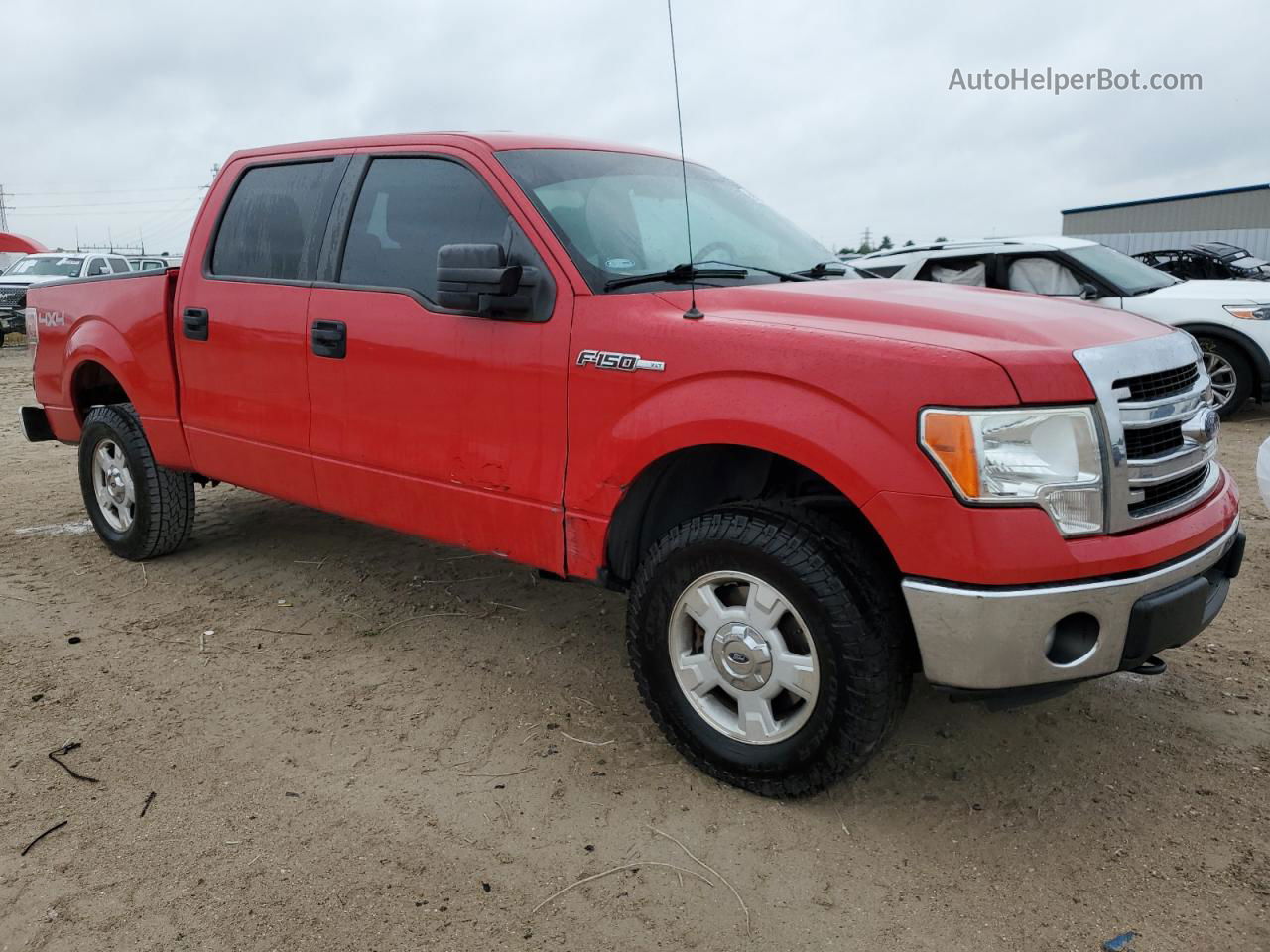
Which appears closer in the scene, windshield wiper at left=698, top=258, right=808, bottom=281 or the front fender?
the front fender

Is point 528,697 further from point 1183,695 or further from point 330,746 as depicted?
point 1183,695

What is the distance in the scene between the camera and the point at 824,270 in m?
3.66

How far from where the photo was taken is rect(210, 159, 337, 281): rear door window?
13.2ft

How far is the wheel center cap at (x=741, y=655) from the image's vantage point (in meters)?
2.80

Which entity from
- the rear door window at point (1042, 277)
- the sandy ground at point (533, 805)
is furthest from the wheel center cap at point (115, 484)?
the rear door window at point (1042, 277)

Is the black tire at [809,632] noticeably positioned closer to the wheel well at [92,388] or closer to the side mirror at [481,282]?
the side mirror at [481,282]

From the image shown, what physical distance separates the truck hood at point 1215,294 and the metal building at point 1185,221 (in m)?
23.0

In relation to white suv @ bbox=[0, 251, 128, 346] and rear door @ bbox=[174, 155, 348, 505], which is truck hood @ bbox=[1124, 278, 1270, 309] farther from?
white suv @ bbox=[0, 251, 128, 346]

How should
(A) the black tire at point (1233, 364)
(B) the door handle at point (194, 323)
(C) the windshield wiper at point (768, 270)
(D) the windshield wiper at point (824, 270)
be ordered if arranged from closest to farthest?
(C) the windshield wiper at point (768, 270) → (D) the windshield wiper at point (824, 270) → (B) the door handle at point (194, 323) → (A) the black tire at point (1233, 364)

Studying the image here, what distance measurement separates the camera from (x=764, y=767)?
9.29ft

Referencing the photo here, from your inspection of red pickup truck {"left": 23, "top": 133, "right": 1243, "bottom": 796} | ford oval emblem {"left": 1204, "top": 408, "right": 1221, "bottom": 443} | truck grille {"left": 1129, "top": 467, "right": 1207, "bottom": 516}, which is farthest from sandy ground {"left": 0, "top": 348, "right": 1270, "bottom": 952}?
ford oval emblem {"left": 1204, "top": 408, "right": 1221, "bottom": 443}

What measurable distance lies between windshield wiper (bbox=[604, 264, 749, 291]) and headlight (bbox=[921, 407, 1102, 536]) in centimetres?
103

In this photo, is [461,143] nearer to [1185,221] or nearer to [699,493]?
[699,493]

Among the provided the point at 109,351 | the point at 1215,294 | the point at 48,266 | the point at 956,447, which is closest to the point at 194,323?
the point at 109,351
